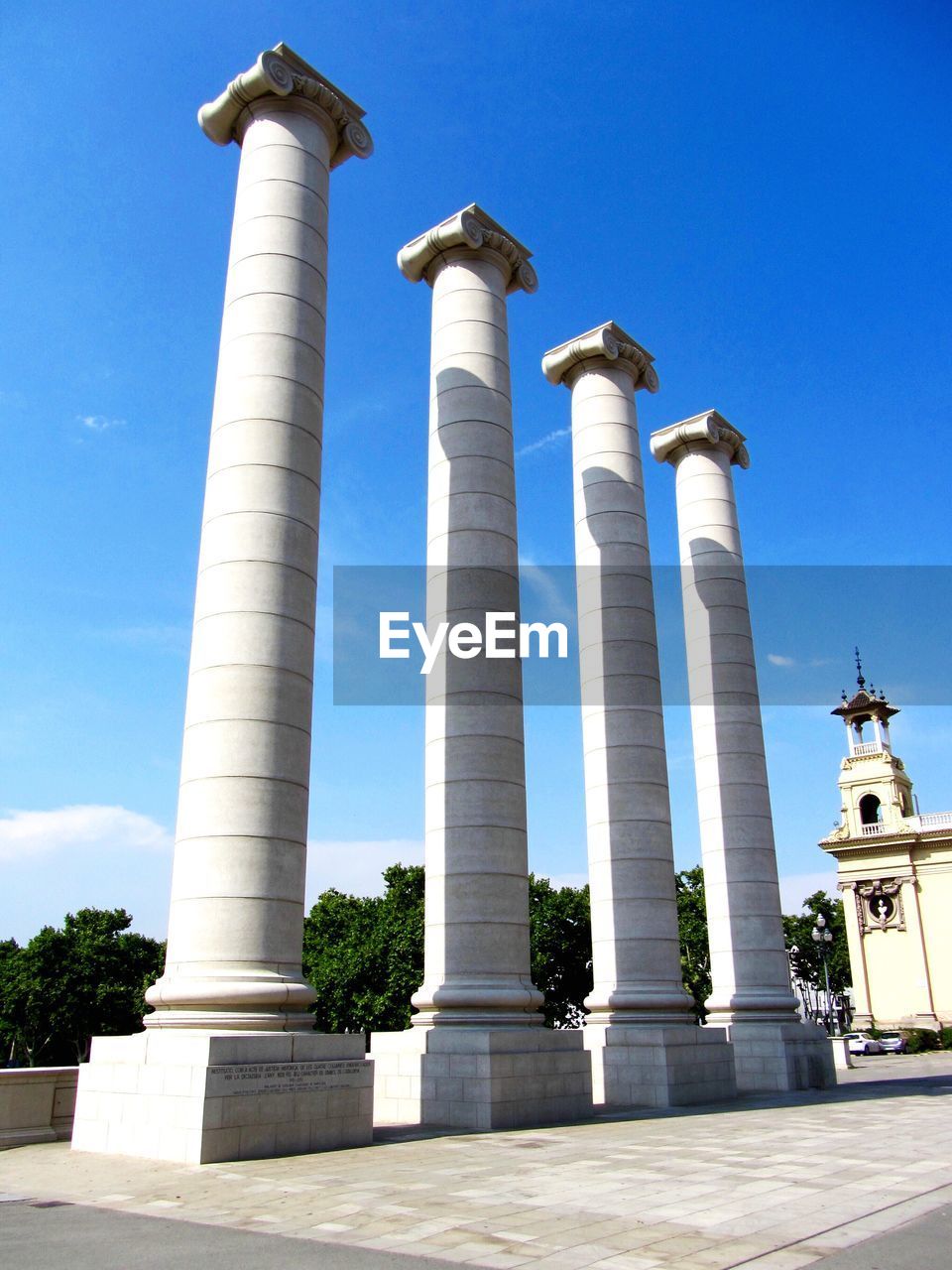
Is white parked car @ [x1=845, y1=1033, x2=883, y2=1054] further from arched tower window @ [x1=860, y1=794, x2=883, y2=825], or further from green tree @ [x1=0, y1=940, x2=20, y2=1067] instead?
green tree @ [x1=0, y1=940, x2=20, y2=1067]

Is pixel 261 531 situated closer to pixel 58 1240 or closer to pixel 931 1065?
pixel 58 1240

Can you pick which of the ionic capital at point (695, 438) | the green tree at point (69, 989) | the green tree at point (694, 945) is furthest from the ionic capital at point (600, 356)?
the green tree at point (69, 989)

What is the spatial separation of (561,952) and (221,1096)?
9595 centimetres

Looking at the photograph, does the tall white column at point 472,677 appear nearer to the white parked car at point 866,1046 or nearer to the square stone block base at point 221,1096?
the square stone block base at point 221,1096

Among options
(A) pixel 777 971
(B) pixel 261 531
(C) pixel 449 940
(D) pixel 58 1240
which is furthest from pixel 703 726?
(D) pixel 58 1240

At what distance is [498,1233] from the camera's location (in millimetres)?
17297

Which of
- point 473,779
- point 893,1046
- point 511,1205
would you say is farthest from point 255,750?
point 893,1046

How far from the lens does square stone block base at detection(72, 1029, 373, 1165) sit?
2575cm

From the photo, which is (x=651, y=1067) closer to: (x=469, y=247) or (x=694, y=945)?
(x=469, y=247)

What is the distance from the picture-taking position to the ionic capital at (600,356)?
186ft

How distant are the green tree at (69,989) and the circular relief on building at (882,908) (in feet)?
288

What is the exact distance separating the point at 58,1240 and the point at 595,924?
3464 cm

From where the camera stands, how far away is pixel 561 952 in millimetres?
117500

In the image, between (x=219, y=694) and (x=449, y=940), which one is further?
(x=449, y=940)
